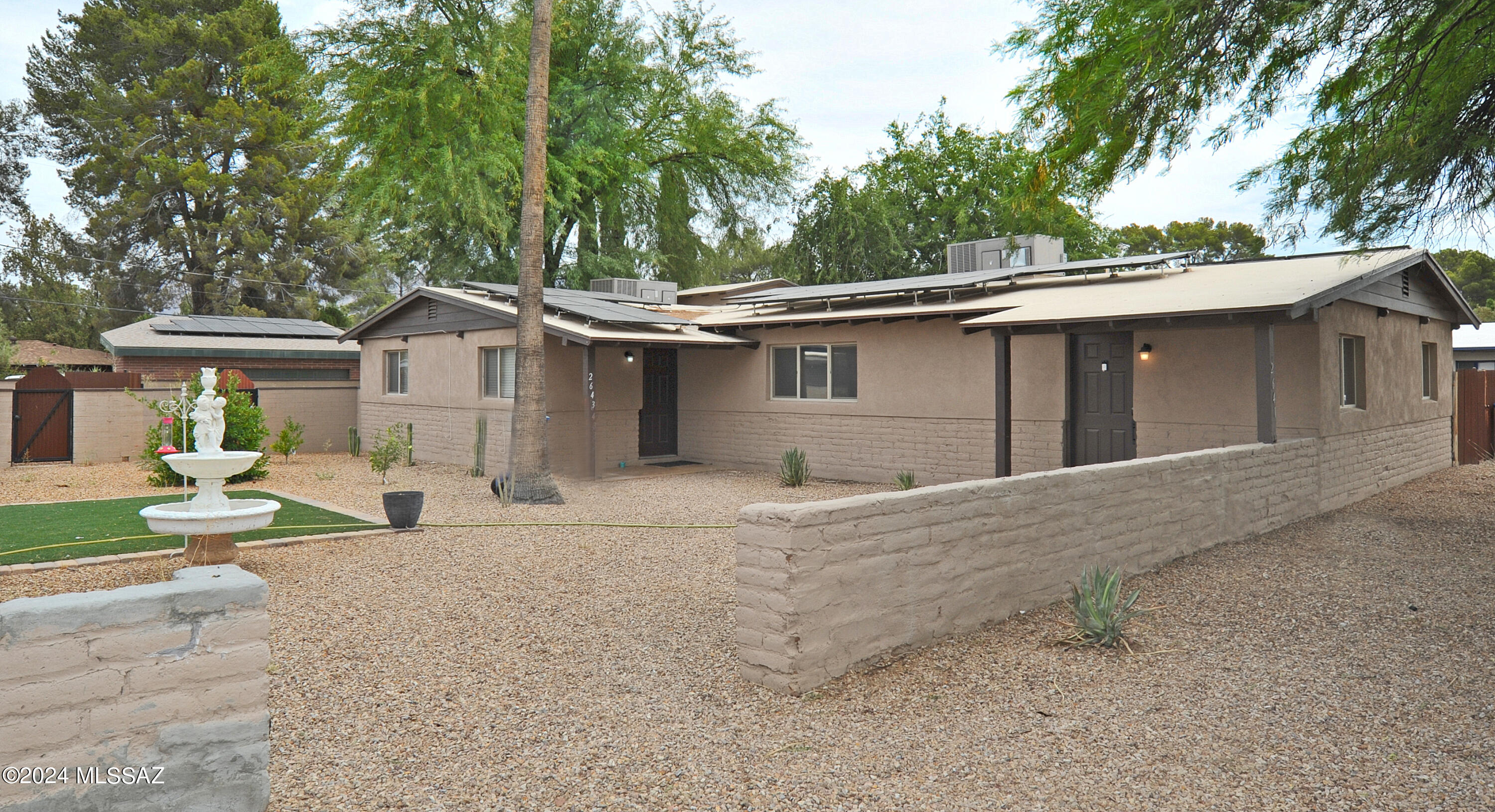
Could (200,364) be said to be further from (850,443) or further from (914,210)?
(914,210)

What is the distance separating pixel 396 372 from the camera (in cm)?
1861

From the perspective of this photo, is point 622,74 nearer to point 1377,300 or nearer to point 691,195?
point 691,195

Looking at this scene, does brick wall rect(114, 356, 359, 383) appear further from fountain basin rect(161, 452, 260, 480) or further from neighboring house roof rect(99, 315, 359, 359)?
fountain basin rect(161, 452, 260, 480)

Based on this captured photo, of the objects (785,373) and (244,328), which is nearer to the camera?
(785,373)

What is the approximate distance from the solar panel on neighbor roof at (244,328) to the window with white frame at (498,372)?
10.7 metres

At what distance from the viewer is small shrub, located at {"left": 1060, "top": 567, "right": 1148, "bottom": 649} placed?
5.35 metres

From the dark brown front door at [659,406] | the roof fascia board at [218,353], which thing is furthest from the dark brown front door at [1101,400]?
the roof fascia board at [218,353]

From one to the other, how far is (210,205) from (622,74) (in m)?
17.3

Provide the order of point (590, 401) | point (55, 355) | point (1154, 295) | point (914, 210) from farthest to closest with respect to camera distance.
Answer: point (914, 210)
point (55, 355)
point (590, 401)
point (1154, 295)

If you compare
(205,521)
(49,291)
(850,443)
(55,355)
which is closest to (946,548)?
(205,521)

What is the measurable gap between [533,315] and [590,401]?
1810 millimetres

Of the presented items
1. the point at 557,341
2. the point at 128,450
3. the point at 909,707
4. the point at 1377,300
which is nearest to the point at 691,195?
the point at 557,341

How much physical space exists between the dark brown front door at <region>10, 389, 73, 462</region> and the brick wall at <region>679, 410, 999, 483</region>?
10.8m

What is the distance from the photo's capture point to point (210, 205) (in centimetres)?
3272
